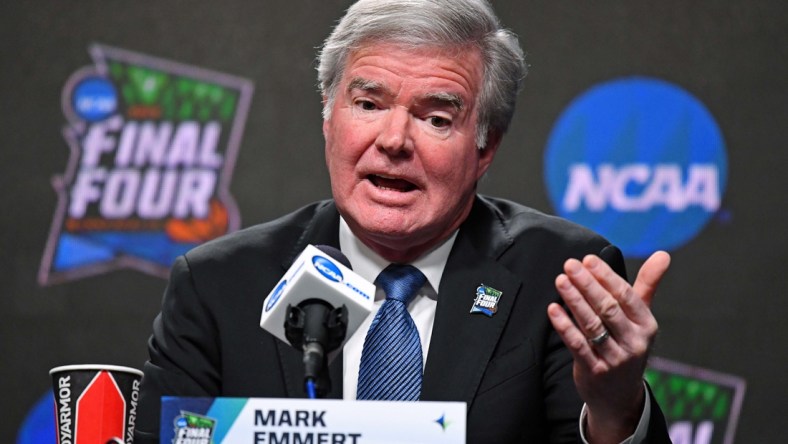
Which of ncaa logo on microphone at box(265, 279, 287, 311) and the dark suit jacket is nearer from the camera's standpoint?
ncaa logo on microphone at box(265, 279, 287, 311)

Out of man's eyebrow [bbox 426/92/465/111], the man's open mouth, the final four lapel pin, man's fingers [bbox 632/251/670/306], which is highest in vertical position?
man's eyebrow [bbox 426/92/465/111]

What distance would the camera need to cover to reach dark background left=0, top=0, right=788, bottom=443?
10.5 ft

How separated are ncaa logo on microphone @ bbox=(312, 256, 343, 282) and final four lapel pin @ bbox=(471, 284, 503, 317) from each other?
64cm

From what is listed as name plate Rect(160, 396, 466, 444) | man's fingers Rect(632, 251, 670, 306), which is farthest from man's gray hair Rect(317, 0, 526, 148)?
name plate Rect(160, 396, 466, 444)

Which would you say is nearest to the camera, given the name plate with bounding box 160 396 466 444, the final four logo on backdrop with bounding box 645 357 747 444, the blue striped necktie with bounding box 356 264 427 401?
the name plate with bounding box 160 396 466 444

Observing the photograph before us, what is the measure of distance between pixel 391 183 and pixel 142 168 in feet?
5.36

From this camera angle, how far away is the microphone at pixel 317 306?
1315 millimetres

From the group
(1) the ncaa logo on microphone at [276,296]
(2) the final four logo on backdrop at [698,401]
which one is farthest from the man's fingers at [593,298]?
(2) the final four logo on backdrop at [698,401]

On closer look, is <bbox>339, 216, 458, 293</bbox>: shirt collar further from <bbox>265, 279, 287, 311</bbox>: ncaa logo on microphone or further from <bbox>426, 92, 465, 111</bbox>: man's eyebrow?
<bbox>265, 279, 287, 311</bbox>: ncaa logo on microphone

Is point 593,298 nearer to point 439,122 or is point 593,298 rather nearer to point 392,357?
point 392,357

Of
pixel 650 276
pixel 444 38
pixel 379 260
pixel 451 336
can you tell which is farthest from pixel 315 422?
pixel 444 38

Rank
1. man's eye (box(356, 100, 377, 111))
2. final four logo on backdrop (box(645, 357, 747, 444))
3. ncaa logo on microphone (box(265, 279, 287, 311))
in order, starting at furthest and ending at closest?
1. final four logo on backdrop (box(645, 357, 747, 444))
2. man's eye (box(356, 100, 377, 111))
3. ncaa logo on microphone (box(265, 279, 287, 311))

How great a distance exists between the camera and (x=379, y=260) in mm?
2057

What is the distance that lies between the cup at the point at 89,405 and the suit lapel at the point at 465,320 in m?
0.54
